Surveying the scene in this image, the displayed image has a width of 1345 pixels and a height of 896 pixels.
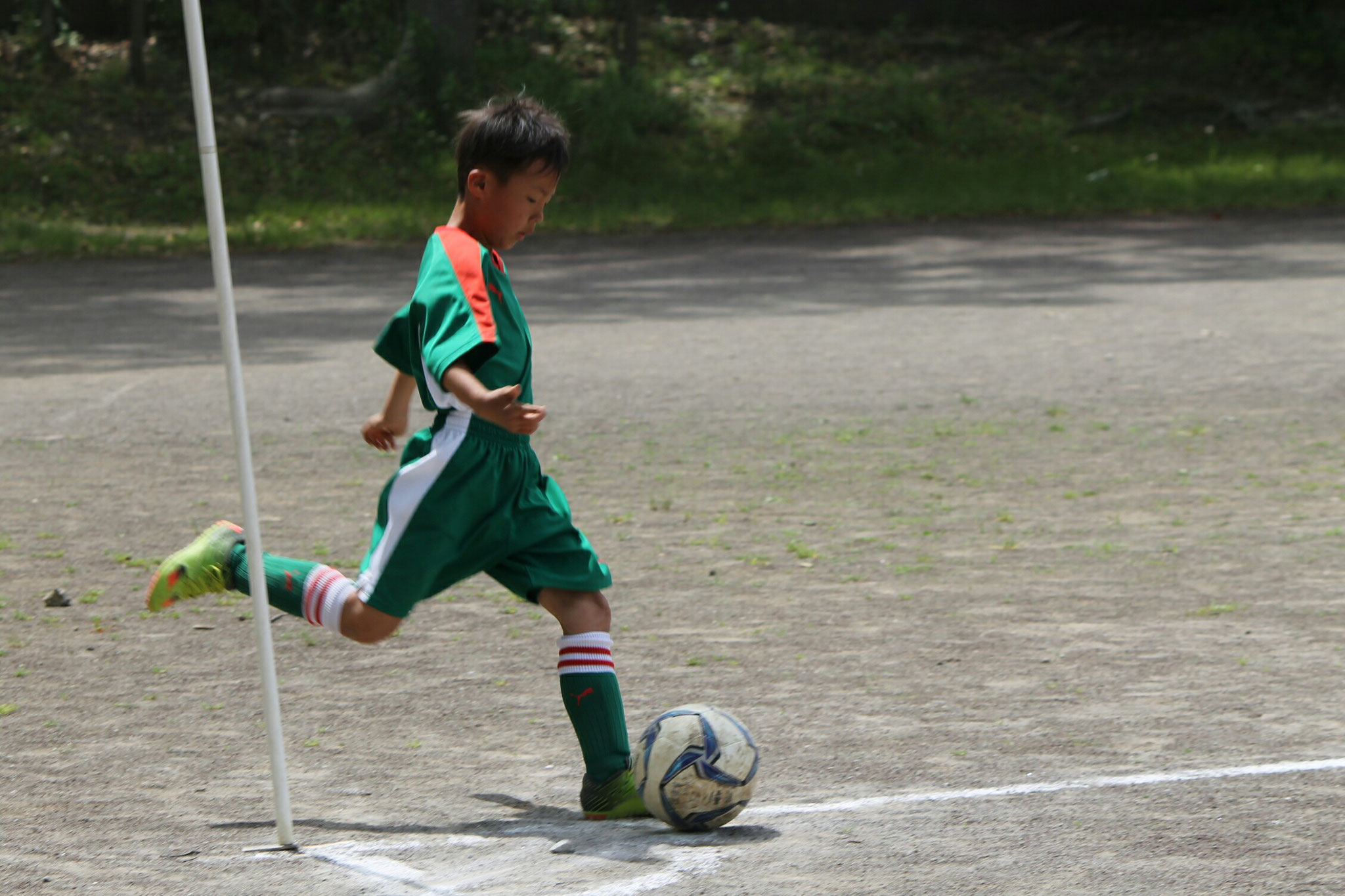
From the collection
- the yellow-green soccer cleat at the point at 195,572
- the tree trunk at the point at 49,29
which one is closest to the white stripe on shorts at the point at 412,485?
the yellow-green soccer cleat at the point at 195,572

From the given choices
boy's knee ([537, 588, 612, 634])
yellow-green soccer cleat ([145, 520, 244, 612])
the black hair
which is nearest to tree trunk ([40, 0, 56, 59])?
yellow-green soccer cleat ([145, 520, 244, 612])

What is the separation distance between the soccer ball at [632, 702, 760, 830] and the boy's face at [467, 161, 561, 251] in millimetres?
1224

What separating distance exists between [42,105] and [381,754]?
67.0 feet

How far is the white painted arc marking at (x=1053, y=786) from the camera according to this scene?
12.7ft

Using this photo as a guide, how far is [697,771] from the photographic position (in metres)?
3.70

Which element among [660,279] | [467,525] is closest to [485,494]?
[467,525]

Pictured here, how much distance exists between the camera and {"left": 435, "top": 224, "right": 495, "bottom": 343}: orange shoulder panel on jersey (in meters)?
3.66

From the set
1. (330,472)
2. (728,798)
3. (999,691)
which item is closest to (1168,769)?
(999,691)

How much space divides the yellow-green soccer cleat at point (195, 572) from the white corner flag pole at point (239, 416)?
0.51 meters

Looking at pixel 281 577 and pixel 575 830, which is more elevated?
pixel 281 577

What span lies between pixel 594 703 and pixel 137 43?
2158cm

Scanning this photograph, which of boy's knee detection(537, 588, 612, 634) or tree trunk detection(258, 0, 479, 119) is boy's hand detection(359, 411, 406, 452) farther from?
tree trunk detection(258, 0, 479, 119)

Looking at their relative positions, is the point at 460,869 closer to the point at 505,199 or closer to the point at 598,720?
the point at 598,720

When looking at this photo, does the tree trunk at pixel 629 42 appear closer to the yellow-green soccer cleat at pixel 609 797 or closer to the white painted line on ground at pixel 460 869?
the yellow-green soccer cleat at pixel 609 797
